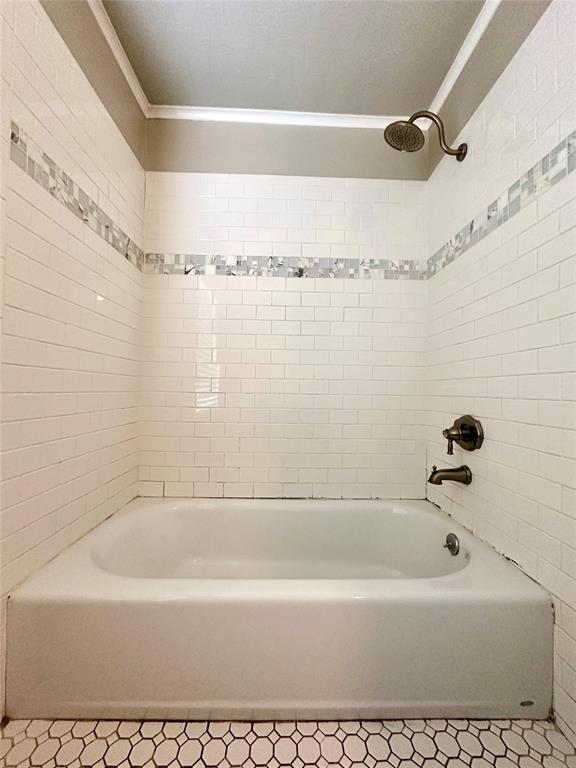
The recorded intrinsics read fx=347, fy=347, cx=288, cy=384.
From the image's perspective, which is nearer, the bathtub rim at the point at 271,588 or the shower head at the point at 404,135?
the bathtub rim at the point at 271,588

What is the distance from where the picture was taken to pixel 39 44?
100 centimetres

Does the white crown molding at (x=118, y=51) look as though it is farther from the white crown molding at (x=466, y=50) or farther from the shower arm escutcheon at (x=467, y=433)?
the shower arm escutcheon at (x=467, y=433)

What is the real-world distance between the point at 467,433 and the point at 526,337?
1.42 feet

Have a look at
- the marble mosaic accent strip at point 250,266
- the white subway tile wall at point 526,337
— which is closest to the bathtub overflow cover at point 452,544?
the white subway tile wall at point 526,337

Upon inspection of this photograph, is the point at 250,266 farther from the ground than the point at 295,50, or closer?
closer

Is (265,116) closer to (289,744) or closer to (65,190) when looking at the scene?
(65,190)

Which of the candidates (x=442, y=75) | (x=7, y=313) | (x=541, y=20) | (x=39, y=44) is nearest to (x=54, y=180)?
(x=39, y=44)

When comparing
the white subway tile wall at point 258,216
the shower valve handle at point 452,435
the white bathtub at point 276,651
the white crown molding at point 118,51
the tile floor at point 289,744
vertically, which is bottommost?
the tile floor at point 289,744

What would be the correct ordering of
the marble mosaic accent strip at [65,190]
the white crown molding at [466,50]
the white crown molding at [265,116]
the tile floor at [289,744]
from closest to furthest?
the tile floor at [289,744], the marble mosaic accent strip at [65,190], the white crown molding at [466,50], the white crown molding at [265,116]

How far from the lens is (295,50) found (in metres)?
1.44

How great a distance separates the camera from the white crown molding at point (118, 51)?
128 centimetres

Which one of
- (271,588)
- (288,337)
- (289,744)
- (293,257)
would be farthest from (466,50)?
Result: (289,744)

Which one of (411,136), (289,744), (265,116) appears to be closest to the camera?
(289,744)

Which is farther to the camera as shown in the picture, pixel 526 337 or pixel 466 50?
pixel 466 50
